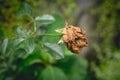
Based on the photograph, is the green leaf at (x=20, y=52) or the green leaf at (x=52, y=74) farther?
the green leaf at (x=52, y=74)

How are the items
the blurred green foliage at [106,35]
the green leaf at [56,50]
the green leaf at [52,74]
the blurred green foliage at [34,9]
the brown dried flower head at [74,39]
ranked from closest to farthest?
the brown dried flower head at [74,39] → the green leaf at [56,50] → the green leaf at [52,74] → the blurred green foliage at [34,9] → the blurred green foliage at [106,35]

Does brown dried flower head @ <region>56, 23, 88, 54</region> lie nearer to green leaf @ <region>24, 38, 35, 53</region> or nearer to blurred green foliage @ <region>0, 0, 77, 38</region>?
green leaf @ <region>24, 38, 35, 53</region>

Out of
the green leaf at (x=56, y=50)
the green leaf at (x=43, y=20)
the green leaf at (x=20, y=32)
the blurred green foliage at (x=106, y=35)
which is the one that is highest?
the blurred green foliage at (x=106, y=35)

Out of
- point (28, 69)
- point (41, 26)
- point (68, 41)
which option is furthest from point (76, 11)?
point (68, 41)

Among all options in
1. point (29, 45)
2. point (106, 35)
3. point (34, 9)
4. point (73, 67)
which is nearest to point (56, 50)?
point (29, 45)

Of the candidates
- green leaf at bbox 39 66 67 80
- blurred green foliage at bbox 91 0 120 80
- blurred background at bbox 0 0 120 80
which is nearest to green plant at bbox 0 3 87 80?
green leaf at bbox 39 66 67 80

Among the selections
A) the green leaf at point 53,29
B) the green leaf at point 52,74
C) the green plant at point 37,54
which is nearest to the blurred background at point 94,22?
the green plant at point 37,54

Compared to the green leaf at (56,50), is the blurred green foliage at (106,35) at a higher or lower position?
higher

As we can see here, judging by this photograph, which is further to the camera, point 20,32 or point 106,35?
point 106,35

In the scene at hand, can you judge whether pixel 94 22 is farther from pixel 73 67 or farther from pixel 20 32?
pixel 20 32

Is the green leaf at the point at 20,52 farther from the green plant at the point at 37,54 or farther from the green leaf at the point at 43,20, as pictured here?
the green leaf at the point at 43,20

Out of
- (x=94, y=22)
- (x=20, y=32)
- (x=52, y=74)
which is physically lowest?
(x=52, y=74)
